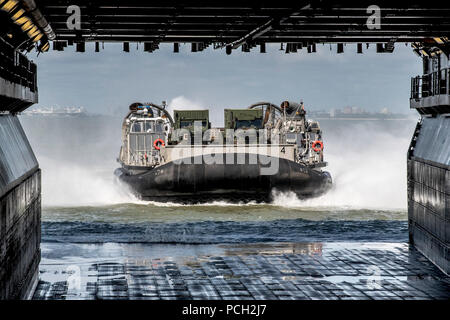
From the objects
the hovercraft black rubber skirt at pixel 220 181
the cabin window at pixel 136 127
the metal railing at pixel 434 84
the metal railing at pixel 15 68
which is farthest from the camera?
the cabin window at pixel 136 127

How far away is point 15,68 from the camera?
15.8 meters

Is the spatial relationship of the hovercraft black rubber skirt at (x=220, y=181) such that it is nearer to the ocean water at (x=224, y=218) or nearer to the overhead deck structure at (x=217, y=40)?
the ocean water at (x=224, y=218)

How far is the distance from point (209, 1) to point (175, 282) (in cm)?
532

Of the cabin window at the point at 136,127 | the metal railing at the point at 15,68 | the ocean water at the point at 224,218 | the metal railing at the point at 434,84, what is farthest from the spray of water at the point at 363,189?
the metal railing at the point at 15,68

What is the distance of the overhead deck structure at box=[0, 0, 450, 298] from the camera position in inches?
576

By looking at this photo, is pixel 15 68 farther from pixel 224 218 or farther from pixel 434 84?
pixel 224 218

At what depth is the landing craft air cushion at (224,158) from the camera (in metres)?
35.7

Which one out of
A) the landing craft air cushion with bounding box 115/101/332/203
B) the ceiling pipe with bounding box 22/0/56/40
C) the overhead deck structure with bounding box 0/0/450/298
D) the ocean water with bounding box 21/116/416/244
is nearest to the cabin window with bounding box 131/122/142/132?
the landing craft air cushion with bounding box 115/101/332/203

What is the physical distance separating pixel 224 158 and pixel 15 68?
2043 centimetres

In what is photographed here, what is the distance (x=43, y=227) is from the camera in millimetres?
30609

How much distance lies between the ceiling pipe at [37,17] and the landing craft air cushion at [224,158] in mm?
15956
